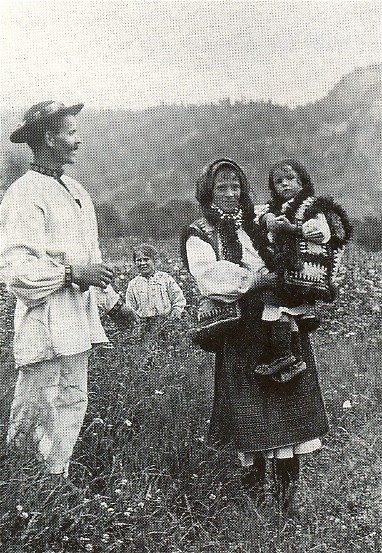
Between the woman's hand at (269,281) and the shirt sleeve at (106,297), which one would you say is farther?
the shirt sleeve at (106,297)

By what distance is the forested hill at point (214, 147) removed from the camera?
3451mm

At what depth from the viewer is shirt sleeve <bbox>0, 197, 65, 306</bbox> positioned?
319 centimetres

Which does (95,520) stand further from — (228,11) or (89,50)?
(228,11)

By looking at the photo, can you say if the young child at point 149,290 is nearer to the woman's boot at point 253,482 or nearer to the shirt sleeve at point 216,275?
the shirt sleeve at point 216,275

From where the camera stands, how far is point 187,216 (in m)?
3.39

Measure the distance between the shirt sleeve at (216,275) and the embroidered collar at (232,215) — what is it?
0.16m

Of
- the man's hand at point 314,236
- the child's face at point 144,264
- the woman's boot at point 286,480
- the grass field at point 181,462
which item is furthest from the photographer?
the child's face at point 144,264

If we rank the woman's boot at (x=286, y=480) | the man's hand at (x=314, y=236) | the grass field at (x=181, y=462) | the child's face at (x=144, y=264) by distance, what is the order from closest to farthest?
the grass field at (x=181, y=462)
the man's hand at (x=314, y=236)
the woman's boot at (x=286, y=480)
the child's face at (x=144, y=264)

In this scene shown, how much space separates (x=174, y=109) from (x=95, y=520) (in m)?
2.13

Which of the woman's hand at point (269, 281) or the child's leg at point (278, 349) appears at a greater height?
the woman's hand at point (269, 281)

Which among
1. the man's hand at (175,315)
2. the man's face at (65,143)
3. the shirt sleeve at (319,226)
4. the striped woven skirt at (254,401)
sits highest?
the man's face at (65,143)

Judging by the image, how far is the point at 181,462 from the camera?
3.38m

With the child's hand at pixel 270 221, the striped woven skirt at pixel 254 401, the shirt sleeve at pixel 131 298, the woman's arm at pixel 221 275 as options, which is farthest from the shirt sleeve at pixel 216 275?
the shirt sleeve at pixel 131 298

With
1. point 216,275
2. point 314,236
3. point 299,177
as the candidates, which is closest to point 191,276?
point 216,275
